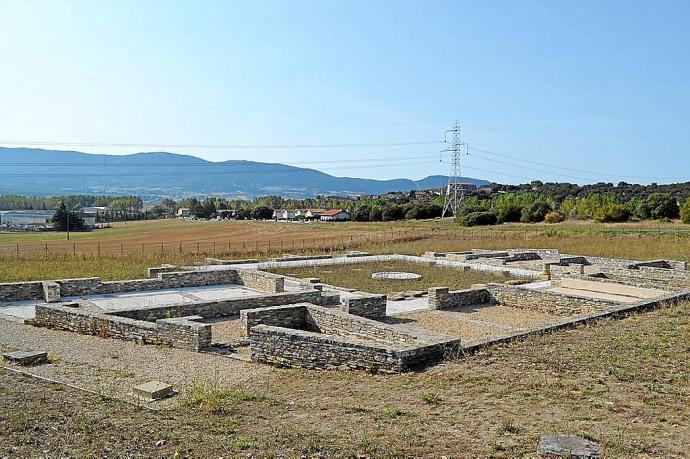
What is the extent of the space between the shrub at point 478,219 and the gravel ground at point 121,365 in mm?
57342

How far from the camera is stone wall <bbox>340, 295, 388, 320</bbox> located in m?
15.6

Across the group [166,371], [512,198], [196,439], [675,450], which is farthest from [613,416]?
[512,198]

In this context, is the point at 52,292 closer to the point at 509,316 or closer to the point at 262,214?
the point at 509,316

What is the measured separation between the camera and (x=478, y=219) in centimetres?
6756

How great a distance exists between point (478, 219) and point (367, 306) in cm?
5387

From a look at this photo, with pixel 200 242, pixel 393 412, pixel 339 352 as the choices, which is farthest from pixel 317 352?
pixel 200 242

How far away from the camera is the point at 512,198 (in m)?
103

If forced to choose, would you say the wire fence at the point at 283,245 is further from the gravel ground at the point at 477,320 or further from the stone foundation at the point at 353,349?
the stone foundation at the point at 353,349

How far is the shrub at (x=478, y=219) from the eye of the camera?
66875mm

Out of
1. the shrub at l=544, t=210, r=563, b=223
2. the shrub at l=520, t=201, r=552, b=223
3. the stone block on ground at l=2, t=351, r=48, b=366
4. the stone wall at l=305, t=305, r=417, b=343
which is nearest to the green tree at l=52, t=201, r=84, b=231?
the shrub at l=520, t=201, r=552, b=223

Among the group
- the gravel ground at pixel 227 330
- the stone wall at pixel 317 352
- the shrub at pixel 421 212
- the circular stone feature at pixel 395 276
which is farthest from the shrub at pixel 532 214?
the stone wall at pixel 317 352

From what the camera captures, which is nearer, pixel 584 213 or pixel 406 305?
pixel 406 305

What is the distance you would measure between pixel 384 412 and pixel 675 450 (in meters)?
3.16

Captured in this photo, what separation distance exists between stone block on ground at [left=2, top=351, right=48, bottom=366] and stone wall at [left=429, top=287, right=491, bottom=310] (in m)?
10.6
